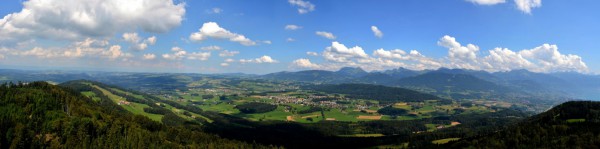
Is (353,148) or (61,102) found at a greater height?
(61,102)

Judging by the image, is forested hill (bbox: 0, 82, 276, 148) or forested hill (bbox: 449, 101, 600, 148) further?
forested hill (bbox: 449, 101, 600, 148)

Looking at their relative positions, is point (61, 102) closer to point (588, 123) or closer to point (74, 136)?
point (74, 136)

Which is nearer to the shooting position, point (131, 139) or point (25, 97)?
point (131, 139)

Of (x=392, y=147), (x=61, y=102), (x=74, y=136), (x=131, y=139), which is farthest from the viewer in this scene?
(x=392, y=147)

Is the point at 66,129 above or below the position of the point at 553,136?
below

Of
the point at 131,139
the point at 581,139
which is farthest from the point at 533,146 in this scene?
the point at 131,139

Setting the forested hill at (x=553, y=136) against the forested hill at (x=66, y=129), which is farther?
the forested hill at (x=553, y=136)

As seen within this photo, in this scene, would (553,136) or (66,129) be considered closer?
(66,129)

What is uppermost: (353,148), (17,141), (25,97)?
(25,97)
